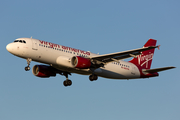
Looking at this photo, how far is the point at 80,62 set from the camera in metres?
39.7

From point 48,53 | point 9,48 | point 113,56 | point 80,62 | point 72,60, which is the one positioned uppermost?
point 9,48

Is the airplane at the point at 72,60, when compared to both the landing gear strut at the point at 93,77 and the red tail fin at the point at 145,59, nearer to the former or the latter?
the landing gear strut at the point at 93,77

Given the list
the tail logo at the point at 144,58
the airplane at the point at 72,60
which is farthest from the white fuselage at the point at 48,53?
the tail logo at the point at 144,58

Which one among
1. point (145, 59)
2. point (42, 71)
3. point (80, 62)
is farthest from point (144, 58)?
point (42, 71)

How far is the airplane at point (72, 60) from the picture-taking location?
128ft

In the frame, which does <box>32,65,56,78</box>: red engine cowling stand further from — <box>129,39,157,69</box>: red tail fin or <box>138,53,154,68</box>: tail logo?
<box>138,53,154,68</box>: tail logo

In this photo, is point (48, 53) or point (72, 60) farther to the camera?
point (72, 60)

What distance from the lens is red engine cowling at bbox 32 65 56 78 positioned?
4528 cm

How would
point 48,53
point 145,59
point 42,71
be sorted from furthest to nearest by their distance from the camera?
point 145,59 < point 42,71 < point 48,53

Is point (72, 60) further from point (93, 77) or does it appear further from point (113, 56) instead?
point (113, 56)

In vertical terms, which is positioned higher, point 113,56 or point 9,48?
point 9,48

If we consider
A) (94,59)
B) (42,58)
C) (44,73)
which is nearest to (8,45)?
(42,58)

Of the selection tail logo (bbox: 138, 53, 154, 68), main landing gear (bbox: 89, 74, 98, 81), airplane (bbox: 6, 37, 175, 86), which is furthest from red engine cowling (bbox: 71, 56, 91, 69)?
tail logo (bbox: 138, 53, 154, 68)

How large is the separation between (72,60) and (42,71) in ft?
23.5
